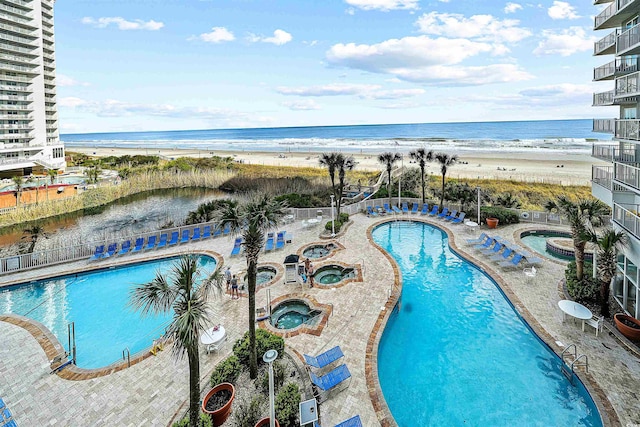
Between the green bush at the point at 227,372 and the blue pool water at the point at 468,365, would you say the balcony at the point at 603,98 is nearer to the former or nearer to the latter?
the blue pool water at the point at 468,365

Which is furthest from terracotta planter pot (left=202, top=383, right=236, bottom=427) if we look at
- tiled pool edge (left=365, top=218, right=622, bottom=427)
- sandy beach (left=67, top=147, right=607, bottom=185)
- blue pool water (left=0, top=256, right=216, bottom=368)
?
sandy beach (left=67, top=147, right=607, bottom=185)

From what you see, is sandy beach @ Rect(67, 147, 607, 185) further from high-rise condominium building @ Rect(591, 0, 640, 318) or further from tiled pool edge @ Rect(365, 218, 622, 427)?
tiled pool edge @ Rect(365, 218, 622, 427)

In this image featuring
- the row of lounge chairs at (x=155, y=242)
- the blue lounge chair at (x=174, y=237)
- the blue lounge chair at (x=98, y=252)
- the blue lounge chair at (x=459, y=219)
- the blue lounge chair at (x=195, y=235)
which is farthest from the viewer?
the blue lounge chair at (x=459, y=219)

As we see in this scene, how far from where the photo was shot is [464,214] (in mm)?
20641

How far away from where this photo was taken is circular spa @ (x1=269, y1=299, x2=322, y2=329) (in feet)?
34.2

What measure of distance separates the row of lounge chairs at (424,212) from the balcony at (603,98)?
9237 mm

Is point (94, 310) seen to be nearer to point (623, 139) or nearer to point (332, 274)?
point (332, 274)

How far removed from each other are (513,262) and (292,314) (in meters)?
10.1

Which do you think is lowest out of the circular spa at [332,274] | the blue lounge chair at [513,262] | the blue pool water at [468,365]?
the blue pool water at [468,365]

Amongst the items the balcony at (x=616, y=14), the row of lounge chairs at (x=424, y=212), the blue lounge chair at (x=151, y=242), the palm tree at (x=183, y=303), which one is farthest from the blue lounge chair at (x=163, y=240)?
the balcony at (x=616, y=14)

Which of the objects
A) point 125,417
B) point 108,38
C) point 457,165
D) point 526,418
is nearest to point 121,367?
point 125,417

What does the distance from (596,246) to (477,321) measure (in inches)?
196

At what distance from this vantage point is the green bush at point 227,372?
Answer: 285 inches

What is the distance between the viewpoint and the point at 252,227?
702cm
